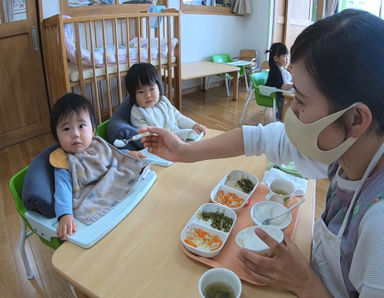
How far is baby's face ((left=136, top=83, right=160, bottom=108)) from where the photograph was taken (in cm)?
192

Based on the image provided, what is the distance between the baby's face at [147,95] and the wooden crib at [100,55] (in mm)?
1129

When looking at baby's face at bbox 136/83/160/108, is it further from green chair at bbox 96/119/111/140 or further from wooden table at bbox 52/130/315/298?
wooden table at bbox 52/130/315/298

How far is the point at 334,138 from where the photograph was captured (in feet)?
2.13

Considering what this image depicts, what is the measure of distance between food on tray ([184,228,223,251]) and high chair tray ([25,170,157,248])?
230 millimetres

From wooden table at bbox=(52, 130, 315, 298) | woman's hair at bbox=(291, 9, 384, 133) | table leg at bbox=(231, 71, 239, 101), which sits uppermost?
woman's hair at bbox=(291, 9, 384, 133)

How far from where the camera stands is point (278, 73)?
330cm

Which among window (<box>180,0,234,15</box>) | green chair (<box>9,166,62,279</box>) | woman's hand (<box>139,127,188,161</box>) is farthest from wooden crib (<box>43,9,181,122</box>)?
woman's hand (<box>139,127,188,161</box>)

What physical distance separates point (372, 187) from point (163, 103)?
5.27ft

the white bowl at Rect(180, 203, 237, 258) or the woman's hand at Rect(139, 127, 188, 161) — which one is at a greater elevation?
the woman's hand at Rect(139, 127, 188, 161)

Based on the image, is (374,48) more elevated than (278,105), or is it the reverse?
(374,48)

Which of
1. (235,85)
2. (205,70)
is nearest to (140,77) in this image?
(205,70)

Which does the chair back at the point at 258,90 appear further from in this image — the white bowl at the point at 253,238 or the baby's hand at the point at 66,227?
the baby's hand at the point at 66,227

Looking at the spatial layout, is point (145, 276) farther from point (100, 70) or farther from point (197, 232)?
point (100, 70)

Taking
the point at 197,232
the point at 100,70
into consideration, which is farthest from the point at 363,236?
the point at 100,70
